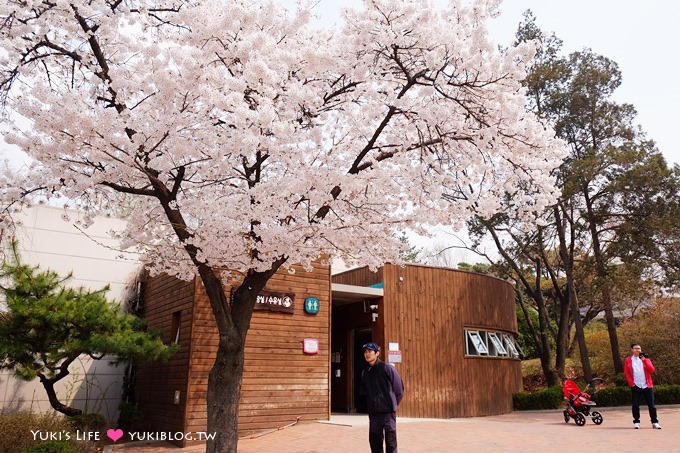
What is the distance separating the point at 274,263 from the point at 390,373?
2309 mm

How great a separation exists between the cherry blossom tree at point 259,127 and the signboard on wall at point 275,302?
255 cm

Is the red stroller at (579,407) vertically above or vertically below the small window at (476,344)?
below

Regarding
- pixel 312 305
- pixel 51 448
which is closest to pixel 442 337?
pixel 312 305

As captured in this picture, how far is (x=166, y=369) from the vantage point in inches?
403

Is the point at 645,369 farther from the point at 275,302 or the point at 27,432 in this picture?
the point at 27,432

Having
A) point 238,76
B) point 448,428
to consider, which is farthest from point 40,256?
point 448,428

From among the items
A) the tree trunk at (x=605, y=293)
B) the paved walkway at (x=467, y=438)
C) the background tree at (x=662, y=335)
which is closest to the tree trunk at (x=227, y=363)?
the paved walkway at (x=467, y=438)

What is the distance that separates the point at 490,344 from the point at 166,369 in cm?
891

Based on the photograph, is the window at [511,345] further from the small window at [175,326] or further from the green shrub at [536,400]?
the small window at [175,326]

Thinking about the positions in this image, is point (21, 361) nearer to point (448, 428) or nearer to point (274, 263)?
point (274, 263)

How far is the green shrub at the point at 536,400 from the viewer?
15648 millimetres

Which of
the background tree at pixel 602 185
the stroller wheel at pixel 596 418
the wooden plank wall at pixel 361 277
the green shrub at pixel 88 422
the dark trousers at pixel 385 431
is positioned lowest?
the stroller wheel at pixel 596 418

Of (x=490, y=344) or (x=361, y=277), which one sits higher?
(x=361, y=277)

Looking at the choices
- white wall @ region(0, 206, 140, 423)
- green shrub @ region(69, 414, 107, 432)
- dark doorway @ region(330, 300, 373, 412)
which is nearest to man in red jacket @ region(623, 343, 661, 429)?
dark doorway @ region(330, 300, 373, 412)
